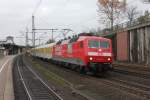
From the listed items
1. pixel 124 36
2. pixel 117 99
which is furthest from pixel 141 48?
pixel 117 99

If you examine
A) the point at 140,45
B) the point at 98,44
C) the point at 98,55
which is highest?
the point at 140,45

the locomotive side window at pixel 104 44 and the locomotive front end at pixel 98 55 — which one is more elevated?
the locomotive side window at pixel 104 44

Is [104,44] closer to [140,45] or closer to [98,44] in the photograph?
[98,44]

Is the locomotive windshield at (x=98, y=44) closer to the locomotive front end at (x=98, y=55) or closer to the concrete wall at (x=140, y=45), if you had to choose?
the locomotive front end at (x=98, y=55)

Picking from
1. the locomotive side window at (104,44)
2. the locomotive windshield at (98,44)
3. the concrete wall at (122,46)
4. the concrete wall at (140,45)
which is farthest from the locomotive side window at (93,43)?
the concrete wall at (122,46)

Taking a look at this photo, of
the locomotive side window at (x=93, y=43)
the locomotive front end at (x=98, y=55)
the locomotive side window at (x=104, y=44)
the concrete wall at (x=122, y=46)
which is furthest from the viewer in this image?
the concrete wall at (x=122, y=46)

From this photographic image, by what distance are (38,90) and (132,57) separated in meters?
22.2

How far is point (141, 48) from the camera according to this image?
3850cm

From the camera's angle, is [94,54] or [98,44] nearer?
[94,54]

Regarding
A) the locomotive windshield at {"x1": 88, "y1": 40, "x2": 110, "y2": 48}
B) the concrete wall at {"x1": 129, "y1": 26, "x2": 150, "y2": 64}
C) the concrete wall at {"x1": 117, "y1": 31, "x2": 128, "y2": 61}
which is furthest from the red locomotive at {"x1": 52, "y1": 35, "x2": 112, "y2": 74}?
the concrete wall at {"x1": 117, "y1": 31, "x2": 128, "y2": 61}

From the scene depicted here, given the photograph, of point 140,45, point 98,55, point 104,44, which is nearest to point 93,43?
point 104,44

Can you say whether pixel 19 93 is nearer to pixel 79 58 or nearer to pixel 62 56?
pixel 79 58

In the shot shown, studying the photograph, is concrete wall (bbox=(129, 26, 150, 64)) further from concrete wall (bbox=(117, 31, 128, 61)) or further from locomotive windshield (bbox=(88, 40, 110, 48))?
locomotive windshield (bbox=(88, 40, 110, 48))

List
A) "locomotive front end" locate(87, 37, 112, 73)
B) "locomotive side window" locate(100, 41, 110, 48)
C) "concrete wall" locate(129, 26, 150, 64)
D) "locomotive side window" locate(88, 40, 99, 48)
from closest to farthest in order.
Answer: "locomotive front end" locate(87, 37, 112, 73) → "locomotive side window" locate(88, 40, 99, 48) → "locomotive side window" locate(100, 41, 110, 48) → "concrete wall" locate(129, 26, 150, 64)
